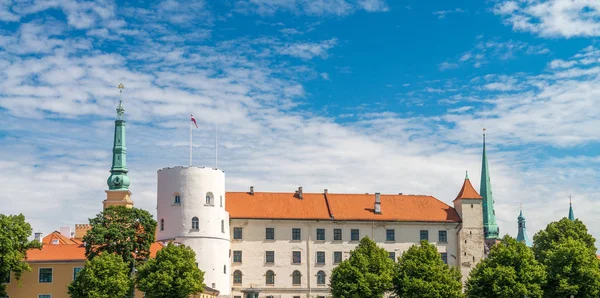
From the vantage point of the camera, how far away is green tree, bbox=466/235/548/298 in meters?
73.8

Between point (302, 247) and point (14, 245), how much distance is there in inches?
1313

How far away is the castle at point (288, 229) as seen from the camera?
88812 millimetres

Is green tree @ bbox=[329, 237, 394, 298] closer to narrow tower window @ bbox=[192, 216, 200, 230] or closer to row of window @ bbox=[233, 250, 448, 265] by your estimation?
row of window @ bbox=[233, 250, 448, 265]

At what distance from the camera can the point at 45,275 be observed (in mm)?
76750

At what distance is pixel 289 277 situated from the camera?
94188 millimetres

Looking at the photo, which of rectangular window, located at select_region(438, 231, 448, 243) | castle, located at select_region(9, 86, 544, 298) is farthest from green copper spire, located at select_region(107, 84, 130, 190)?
rectangular window, located at select_region(438, 231, 448, 243)

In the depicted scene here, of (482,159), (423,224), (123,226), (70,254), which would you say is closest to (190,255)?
(123,226)

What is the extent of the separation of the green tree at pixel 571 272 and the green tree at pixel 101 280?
37.5 meters

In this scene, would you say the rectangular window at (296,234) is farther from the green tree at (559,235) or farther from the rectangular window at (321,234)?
the green tree at (559,235)

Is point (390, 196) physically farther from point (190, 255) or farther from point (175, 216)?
point (190, 255)

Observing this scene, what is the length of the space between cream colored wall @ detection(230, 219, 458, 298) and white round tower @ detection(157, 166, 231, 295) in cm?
417

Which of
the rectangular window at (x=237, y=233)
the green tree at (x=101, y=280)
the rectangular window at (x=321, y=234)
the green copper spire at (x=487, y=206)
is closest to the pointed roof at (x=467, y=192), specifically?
the rectangular window at (x=321, y=234)

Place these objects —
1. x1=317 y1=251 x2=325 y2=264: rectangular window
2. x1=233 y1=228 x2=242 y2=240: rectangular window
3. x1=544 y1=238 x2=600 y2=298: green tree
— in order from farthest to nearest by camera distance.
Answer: x1=317 y1=251 x2=325 y2=264: rectangular window, x1=233 y1=228 x2=242 y2=240: rectangular window, x1=544 y1=238 x2=600 y2=298: green tree

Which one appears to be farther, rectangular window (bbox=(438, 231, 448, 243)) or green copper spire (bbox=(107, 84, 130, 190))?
green copper spire (bbox=(107, 84, 130, 190))
